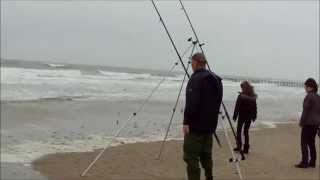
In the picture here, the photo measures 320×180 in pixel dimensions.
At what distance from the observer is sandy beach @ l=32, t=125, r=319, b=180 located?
9.42 meters

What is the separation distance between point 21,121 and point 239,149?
802cm

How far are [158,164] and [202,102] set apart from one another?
4416 millimetres

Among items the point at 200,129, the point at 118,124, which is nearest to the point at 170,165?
the point at 200,129

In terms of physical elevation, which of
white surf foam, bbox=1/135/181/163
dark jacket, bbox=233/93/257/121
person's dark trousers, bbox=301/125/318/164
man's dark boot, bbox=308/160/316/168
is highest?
dark jacket, bbox=233/93/257/121

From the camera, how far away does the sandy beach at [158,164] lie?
942 cm

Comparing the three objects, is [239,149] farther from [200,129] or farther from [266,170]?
[200,129]

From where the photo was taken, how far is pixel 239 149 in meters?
11.5

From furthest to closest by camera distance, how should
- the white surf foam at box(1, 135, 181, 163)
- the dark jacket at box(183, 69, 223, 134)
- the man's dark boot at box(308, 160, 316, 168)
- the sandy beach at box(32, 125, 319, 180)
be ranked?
the white surf foam at box(1, 135, 181, 163) → the man's dark boot at box(308, 160, 316, 168) → the sandy beach at box(32, 125, 319, 180) → the dark jacket at box(183, 69, 223, 134)

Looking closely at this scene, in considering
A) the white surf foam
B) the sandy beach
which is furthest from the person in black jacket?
the white surf foam

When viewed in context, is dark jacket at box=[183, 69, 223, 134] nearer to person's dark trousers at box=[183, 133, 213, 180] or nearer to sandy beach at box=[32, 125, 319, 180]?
person's dark trousers at box=[183, 133, 213, 180]

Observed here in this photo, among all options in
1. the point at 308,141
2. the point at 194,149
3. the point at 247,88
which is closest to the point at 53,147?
the point at 247,88

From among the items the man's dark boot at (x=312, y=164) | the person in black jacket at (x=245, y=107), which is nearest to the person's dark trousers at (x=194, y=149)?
the man's dark boot at (x=312, y=164)

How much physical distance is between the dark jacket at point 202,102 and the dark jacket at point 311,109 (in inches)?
146

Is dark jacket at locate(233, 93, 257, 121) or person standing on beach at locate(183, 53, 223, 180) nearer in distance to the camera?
person standing on beach at locate(183, 53, 223, 180)
